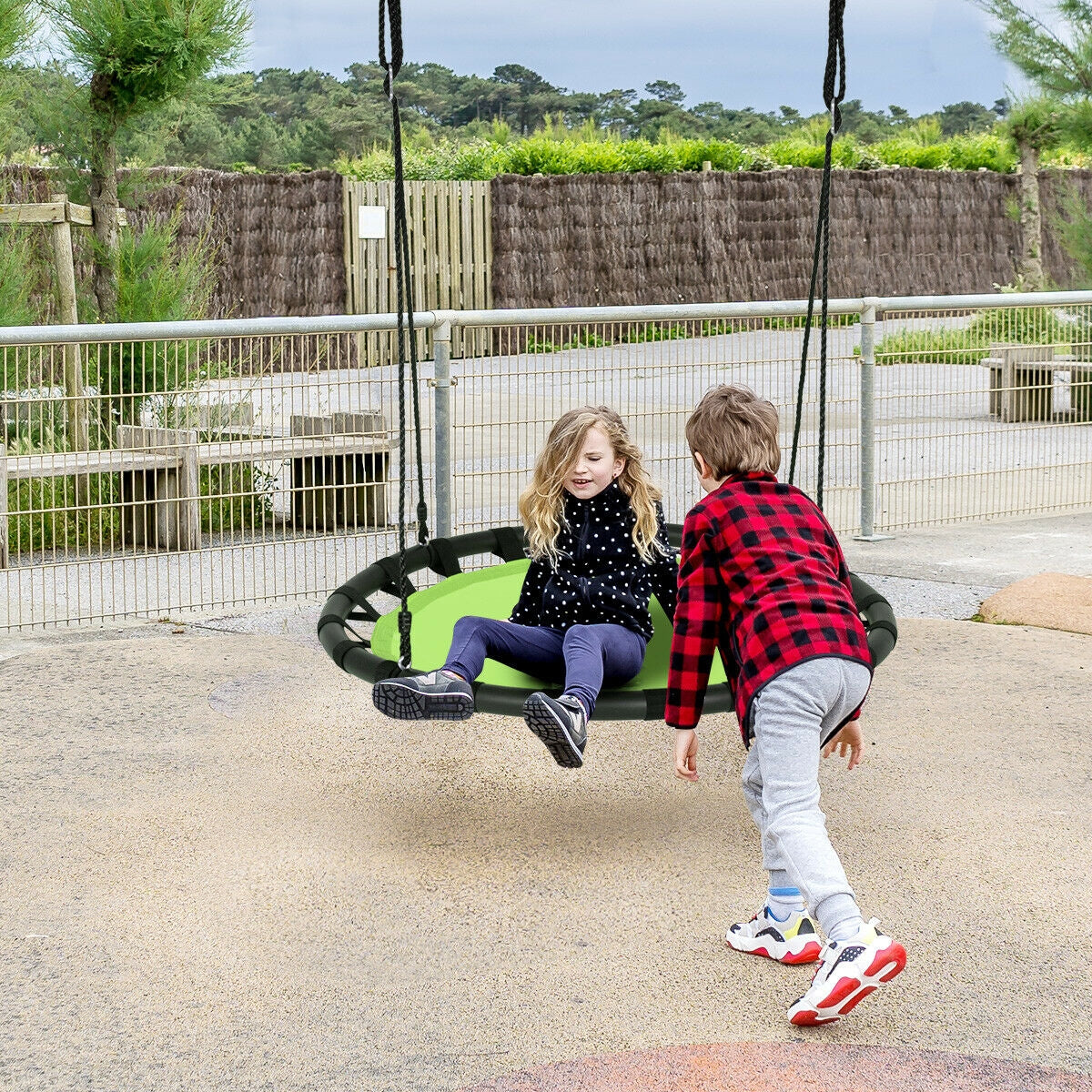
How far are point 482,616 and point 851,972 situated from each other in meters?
1.84

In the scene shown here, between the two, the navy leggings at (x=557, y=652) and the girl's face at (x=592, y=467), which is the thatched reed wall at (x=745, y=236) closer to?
the girl's face at (x=592, y=467)

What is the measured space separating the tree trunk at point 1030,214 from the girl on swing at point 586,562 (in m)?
19.9

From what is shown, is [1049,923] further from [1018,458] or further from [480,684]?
[1018,458]

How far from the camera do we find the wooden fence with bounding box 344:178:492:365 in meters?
20.3

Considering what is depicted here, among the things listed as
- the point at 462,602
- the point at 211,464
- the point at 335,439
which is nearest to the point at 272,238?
the point at 211,464

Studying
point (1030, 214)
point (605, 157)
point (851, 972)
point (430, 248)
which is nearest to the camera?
point (851, 972)

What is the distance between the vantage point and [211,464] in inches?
263

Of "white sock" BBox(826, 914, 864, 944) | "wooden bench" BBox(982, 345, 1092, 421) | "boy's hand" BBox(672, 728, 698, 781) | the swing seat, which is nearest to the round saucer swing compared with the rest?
the swing seat

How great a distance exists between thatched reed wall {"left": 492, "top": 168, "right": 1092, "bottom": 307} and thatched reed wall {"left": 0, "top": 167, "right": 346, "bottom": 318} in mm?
2492

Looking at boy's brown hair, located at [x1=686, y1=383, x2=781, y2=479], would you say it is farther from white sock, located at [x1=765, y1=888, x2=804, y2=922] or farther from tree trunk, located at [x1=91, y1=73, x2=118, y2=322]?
tree trunk, located at [x1=91, y1=73, x2=118, y2=322]

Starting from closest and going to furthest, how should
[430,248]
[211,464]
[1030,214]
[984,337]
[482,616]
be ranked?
[482,616]
[211,464]
[984,337]
[430,248]
[1030,214]

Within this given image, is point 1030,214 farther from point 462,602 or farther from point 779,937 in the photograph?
point 779,937

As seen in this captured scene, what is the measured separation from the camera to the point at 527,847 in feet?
12.2

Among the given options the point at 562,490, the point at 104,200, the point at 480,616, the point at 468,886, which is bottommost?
the point at 468,886
